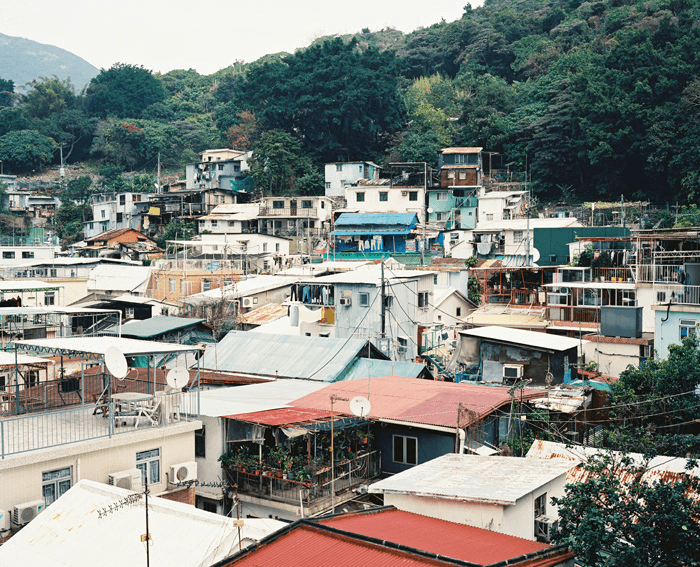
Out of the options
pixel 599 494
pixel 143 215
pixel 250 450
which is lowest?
pixel 250 450

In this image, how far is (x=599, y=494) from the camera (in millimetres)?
8359

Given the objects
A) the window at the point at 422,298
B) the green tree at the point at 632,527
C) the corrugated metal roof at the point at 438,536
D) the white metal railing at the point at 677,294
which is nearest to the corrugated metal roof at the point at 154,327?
the window at the point at 422,298

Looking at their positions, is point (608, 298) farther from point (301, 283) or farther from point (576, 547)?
point (576, 547)

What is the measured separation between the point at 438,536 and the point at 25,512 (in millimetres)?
5508

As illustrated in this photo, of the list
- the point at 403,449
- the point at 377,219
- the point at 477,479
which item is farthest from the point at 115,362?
the point at 377,219

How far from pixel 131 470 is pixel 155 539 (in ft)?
7.69

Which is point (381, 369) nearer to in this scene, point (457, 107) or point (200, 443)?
point (200, 443)

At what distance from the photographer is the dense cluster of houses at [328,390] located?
348 inches

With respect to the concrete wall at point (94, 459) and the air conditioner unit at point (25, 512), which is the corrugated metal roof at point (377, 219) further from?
the air conditioner unit at point (25, 512)

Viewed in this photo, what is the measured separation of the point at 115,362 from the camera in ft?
33.2

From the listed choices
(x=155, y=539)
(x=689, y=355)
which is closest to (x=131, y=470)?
(x=155, y=539)

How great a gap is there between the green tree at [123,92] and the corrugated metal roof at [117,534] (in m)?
75.4

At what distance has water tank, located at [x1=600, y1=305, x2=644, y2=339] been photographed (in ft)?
70.2

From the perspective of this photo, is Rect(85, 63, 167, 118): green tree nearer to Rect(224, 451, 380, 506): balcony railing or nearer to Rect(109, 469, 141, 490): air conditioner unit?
Rect(224, 451, 380, 506): balcony railing
